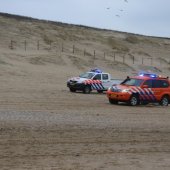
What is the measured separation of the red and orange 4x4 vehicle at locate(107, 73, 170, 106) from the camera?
2917 centimetres

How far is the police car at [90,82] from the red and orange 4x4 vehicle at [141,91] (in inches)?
298

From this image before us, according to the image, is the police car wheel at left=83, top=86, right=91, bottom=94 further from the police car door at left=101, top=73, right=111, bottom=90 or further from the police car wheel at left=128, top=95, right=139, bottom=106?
the police car wheel at left=128, top=95, right=139, bottom=106

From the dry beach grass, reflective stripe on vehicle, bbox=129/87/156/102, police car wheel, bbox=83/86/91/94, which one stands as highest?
reflective stripe on vehicle, bbox=129/87/156/102

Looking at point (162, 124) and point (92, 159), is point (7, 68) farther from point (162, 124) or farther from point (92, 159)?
point (92, 159)

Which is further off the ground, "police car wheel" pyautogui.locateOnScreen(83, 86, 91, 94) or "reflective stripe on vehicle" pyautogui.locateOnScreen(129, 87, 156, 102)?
"reflective stripe on vehicle" pyautogui.locateOnScreen(129, 87, 156, 102)

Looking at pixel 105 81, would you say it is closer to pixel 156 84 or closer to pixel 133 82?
pixel 156 84

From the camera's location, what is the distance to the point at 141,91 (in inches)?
1172

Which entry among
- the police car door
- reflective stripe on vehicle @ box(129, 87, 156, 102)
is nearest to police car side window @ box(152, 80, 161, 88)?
reflective stripe on vehicle @ box(129, 87, 156, 102)

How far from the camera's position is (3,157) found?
40.9ft

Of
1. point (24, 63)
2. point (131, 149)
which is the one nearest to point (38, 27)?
point (24, 63)

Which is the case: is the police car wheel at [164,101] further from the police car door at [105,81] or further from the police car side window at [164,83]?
the police car door at [105,81]

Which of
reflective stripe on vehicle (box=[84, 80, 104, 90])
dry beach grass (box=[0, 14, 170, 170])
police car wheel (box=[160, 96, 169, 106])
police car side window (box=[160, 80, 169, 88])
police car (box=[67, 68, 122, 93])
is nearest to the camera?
dry beach grass (box=[0, 14, 170, 170])

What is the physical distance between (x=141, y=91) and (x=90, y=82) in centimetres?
895

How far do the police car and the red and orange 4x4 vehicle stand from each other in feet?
24.9
